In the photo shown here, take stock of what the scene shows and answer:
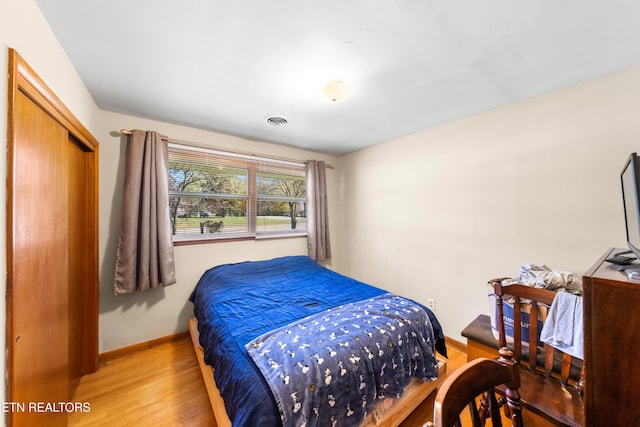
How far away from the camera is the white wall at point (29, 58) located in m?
0.83

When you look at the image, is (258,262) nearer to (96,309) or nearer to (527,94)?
(96,309)

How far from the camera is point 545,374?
1219mm

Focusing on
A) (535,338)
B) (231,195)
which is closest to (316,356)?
Answer: (535,338)

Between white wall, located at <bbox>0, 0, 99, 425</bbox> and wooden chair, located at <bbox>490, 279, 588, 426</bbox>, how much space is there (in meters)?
2.20

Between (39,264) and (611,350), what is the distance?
2.31 m

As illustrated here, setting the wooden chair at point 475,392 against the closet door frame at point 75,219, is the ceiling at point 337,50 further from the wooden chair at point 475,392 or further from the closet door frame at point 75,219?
the wooden chair at point 475,392

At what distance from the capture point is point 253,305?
→ 5.93 ft

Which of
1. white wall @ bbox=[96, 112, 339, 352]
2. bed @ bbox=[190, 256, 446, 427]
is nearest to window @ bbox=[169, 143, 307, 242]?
white wall @ bbox=[96, 112, 339, 352]

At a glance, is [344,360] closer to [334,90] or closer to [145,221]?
[334,90]

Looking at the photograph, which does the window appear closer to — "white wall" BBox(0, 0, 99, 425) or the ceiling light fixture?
"white wall" BBox(0, 0, 99, 425)

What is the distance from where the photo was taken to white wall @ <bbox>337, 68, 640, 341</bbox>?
61.0 inches

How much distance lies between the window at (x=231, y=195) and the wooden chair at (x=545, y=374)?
245 cm

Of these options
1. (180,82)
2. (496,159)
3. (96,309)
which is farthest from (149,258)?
(496,159)

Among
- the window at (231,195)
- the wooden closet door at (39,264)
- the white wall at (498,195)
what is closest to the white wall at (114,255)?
the window at (231,195)
